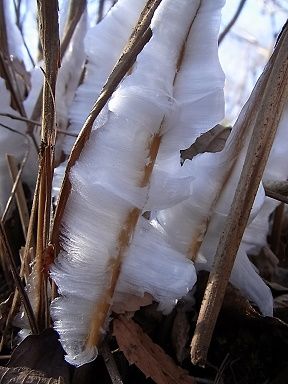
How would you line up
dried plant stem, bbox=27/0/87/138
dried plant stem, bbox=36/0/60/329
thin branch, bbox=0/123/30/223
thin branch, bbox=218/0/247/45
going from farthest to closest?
1. thin branch, bbox=218/0/247/45
2. dried plant stem, bbox=27/0/87/138
3. thin branch, bbox=0/123/30/223
4. dried plant stem, bbox=36/0/60/329

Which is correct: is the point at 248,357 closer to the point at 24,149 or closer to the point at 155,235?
the point at 155,235

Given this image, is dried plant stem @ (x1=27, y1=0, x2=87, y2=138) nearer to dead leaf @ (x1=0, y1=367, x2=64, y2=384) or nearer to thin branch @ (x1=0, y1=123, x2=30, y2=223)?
thin branch @ (x1=0, y1=123, x2=30, y2=223)

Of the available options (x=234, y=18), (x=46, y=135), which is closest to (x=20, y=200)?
(x=46, y=135)

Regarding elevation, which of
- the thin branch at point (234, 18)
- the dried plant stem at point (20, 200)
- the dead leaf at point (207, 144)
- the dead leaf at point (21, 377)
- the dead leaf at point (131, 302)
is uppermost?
the thin branch at point (234, 18)

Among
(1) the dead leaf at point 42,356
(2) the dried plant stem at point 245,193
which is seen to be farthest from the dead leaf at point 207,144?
(1) the dead leaf at point 42,356

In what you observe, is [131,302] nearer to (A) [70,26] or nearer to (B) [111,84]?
(B) [111,84]

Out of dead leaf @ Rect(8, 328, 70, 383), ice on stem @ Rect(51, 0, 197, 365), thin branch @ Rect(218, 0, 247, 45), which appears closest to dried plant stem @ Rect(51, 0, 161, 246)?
ice on stem @ Rect(51, 0, 197, 365)

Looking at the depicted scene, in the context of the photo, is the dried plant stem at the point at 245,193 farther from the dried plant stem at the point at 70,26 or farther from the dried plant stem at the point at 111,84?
the dried plant stem at the point at 70,26
